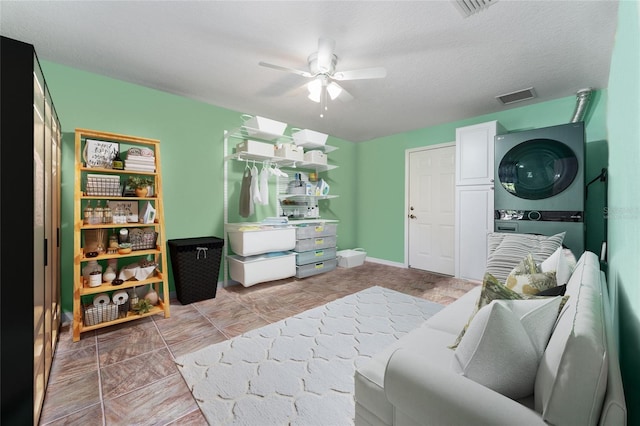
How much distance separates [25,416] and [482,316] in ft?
6.24

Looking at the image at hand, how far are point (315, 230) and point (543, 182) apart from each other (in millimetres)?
2816

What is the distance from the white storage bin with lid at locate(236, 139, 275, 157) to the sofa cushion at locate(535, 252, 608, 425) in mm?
3288

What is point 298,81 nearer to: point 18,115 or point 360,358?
point 18,115

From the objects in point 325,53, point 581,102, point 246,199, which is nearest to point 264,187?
point 246,199

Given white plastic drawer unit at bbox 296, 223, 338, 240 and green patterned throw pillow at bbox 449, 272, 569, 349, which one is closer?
green patterned throw pillow at bbox 449, 272, 569, 349

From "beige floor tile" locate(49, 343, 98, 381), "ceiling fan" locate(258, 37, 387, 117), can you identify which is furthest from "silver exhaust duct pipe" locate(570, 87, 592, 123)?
"beige floor tile" locate(49, 343, 98, 381)

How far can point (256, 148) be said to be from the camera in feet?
11.3

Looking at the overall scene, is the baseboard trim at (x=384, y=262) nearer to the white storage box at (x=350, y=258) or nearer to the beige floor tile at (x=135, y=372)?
the white storage box at (x=350, y=258)

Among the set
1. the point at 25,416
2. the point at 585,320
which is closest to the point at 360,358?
the point at 585,320

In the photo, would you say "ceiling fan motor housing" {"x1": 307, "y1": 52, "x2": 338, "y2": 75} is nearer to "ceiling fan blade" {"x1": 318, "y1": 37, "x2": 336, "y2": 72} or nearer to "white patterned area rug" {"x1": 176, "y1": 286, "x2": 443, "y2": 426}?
"ceiling fan blade" {"x1": 318, "y1": 37, "x2": 336, "y2": 72}

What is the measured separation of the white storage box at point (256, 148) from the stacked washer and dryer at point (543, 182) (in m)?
2.79

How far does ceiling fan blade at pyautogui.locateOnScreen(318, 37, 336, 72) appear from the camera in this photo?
204cm

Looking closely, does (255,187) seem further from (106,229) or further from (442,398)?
(442,398)

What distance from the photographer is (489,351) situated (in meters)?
0.80
